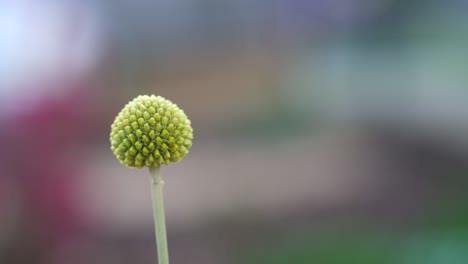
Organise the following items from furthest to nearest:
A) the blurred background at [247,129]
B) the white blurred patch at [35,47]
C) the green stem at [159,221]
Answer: the white blurred patch at [35,47]
the blurred background at [247,129]
the green stem at [159,221]

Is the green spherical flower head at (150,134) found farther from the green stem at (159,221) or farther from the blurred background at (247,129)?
the blurred background at (247,129)

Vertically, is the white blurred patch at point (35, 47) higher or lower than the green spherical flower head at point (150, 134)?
higher

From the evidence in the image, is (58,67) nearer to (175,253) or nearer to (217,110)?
(175,253)

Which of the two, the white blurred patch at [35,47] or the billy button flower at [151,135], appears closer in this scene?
the billy button flower at [151,135]

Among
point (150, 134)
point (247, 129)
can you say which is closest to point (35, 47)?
point (247, 129)

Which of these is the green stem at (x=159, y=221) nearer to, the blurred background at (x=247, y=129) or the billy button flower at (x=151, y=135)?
the billy button flower at (x=151, y=135)

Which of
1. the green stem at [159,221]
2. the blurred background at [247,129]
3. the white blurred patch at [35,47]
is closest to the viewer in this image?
the green stem at [159,221]

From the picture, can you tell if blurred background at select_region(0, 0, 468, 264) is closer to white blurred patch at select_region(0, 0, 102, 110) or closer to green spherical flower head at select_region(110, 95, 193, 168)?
white blurred patch at select_region(0, 0, 102, 110)

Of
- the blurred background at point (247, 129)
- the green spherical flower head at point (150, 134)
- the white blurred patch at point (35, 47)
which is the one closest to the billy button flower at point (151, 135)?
the green spherical flower head at point (150, 134)

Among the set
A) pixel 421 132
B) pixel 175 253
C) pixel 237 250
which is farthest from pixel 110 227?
pixel 421 132
